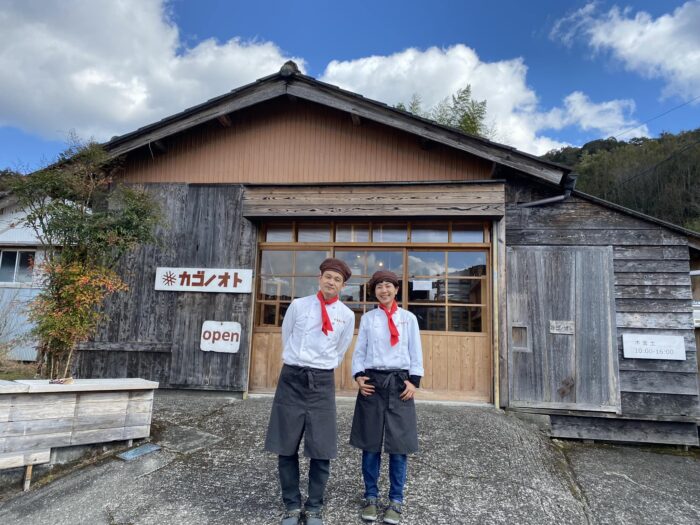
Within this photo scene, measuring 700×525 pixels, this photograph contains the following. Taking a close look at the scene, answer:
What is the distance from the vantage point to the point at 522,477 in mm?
3387

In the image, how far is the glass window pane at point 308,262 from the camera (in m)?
5.76

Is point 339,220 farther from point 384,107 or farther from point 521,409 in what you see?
point 521,409

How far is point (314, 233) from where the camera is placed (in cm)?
585

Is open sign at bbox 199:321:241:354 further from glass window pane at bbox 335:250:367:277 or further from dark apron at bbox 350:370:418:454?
dark apron at bbox 350:370:418:454

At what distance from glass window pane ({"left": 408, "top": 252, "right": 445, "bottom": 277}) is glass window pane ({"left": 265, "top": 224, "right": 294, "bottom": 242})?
1737 millimetres

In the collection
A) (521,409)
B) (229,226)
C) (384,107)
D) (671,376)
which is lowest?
(521,409)

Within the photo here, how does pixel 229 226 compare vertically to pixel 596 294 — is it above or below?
above

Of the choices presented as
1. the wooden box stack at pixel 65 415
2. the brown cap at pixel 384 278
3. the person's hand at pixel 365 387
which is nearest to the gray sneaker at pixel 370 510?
the person's hand at pixel 365 387

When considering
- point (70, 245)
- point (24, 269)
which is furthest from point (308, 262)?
point (24, 269)

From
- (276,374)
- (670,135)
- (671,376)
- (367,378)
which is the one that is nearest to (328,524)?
(367,378)

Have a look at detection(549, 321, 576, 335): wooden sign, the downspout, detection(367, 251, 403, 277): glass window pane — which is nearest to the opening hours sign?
detection(367, 251, 403, 277): glass window pane

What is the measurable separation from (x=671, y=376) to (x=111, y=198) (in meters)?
7.09

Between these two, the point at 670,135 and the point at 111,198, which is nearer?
the point at 111,198

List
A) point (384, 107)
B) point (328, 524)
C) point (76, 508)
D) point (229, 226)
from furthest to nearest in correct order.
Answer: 1. point (229, 226)
2. point (384, 107)
3. point (76, 508)
4. point (328, 524)
